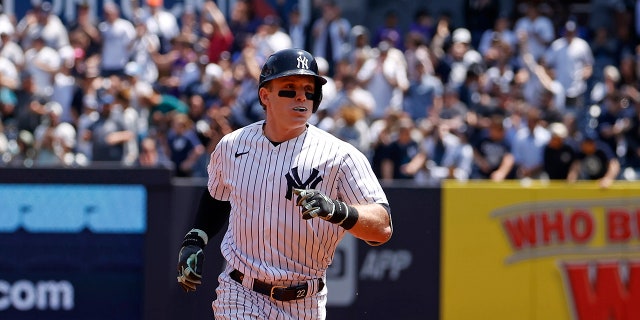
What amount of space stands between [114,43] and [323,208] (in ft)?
36.4

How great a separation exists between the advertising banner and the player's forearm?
213 inches

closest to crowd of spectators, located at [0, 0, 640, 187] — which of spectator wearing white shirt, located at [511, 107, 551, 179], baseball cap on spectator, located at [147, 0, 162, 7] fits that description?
spectator wearing white shirt, located at [511, 107, 551, 179]

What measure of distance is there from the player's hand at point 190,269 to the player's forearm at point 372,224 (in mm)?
797

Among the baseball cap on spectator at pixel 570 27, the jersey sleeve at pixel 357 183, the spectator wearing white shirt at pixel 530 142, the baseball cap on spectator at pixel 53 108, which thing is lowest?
the jersey sleeve at pixel 357 183

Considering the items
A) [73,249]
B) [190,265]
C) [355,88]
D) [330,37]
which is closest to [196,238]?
[190,265]

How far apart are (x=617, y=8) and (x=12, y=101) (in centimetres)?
930

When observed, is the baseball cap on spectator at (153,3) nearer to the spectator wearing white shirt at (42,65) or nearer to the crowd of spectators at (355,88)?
the crowd of spectators at (355,88)

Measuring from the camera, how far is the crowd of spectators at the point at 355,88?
1292cm

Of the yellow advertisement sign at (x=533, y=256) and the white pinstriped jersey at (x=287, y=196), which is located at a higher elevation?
the white pinstriped jersey at (x=287, y=196)

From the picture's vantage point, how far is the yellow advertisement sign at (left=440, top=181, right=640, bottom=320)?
36.0 feet

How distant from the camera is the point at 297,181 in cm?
545

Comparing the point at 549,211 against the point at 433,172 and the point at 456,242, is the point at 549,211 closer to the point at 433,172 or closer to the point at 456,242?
the point at 456,242

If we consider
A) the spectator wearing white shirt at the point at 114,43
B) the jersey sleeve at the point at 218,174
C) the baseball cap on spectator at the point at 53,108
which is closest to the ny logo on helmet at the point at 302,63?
the jersey sleeve at the point at 218,174

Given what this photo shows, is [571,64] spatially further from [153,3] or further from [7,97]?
[7,97]
